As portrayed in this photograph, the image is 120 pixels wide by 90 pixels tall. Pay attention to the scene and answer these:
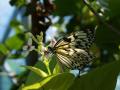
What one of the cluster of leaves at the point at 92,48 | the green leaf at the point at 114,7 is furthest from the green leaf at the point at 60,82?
the green leaf at the point at 114,7

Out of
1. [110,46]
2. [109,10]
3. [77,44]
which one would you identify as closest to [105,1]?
[109,10]

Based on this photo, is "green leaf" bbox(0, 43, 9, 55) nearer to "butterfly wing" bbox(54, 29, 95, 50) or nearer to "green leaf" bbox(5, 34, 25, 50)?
"green leaf" bbox(5, 34, 25, 50)

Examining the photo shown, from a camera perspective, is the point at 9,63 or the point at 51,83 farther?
the point at 9,63

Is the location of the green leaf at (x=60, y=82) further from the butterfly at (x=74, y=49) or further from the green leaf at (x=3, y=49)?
the green leaf at (x=3, y=49)

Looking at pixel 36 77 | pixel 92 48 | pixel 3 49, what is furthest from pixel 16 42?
pixel 36 77

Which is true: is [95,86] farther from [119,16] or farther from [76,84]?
[119,16]

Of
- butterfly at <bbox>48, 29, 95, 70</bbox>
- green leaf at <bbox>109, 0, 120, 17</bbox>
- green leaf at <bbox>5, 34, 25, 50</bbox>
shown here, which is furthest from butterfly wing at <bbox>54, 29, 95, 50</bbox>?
green leaf at <bbox>5, 34, 25, 50</bbox>
